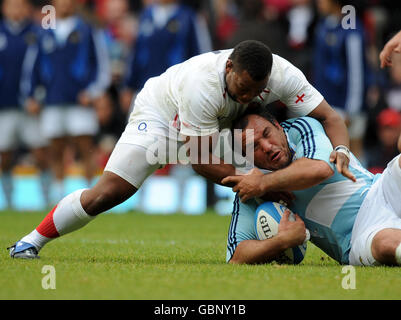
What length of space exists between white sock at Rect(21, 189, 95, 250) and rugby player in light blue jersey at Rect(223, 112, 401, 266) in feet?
3.50

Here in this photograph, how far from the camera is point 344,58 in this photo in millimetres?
10664

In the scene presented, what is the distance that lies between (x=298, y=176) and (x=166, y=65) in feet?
21.1

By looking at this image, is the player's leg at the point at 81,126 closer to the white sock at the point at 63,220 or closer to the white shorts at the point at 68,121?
the white shorts at the point at 68,121

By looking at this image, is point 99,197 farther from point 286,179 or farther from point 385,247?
point 385,247

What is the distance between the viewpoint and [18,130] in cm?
1256

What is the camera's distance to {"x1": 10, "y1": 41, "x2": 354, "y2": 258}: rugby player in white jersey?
208 inches

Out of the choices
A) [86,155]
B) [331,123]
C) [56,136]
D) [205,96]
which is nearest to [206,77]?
[205,96]

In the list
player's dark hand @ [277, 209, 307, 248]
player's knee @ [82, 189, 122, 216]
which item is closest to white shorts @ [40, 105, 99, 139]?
player's knee @ [82, 189, 122, 216]

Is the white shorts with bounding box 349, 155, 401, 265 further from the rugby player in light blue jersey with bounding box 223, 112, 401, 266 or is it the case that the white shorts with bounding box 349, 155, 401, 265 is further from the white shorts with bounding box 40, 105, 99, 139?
the white shorts with bounding box 40, 105, 99, 139

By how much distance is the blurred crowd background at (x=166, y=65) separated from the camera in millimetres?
10719

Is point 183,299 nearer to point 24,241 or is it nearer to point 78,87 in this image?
point 24,241

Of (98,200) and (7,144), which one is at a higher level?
(7,144)
